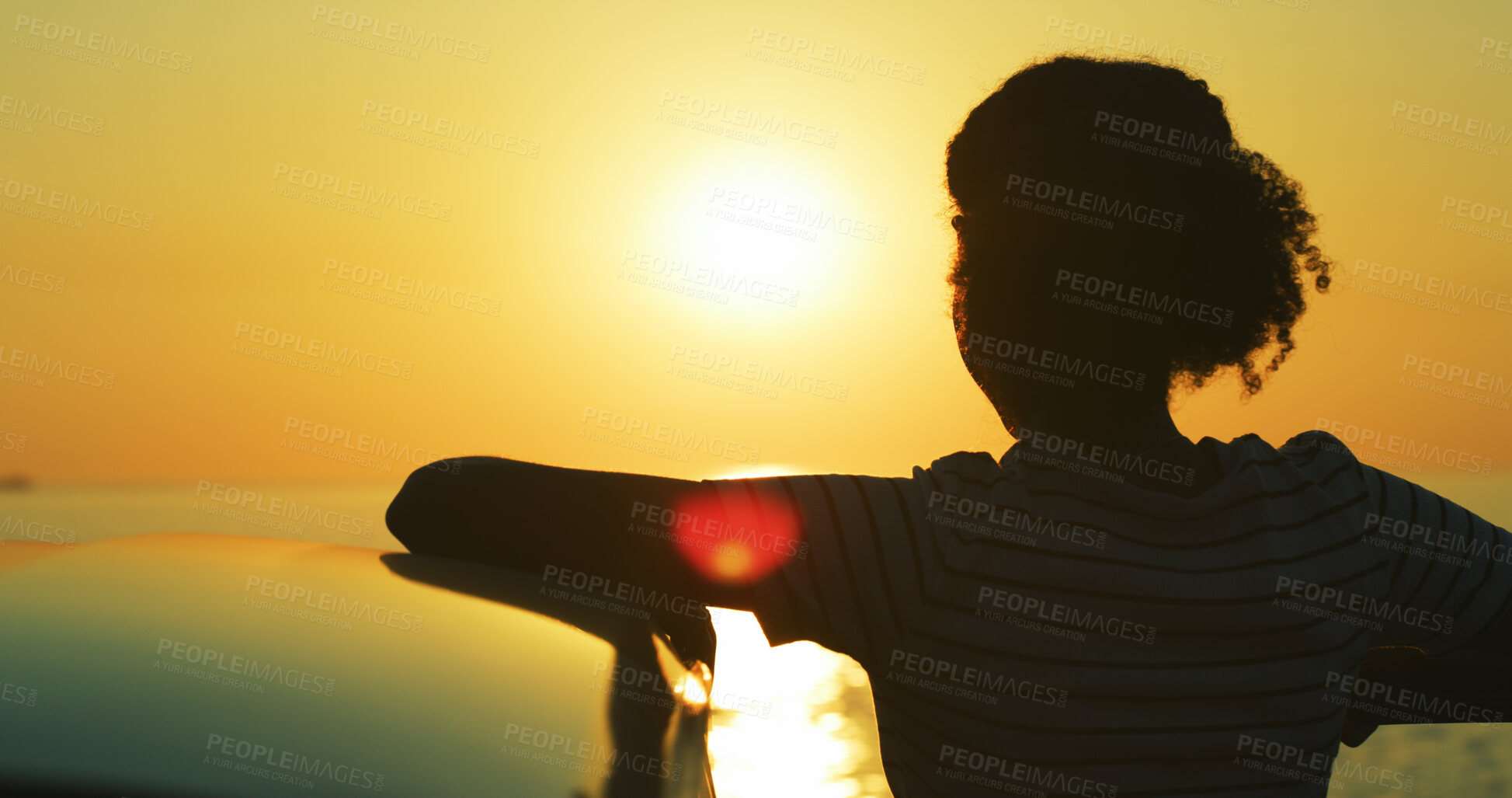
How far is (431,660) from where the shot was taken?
985 millimetres

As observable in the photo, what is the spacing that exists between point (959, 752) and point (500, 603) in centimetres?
57

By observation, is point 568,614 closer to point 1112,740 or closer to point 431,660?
point 431,660

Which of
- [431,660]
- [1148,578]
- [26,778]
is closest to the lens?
[26,778]

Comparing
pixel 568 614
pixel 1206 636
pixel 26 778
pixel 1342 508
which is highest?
pixel 1342 508

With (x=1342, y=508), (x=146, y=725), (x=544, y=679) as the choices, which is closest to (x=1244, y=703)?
(x=1342, y=508)

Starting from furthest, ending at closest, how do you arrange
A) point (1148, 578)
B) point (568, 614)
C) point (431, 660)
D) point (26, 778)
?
point (568, 614)
point (1148, 578)
point (431, 660)
point (26, 778)

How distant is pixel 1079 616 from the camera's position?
1.08m

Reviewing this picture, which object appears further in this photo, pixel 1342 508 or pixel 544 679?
pixel 1342 508
